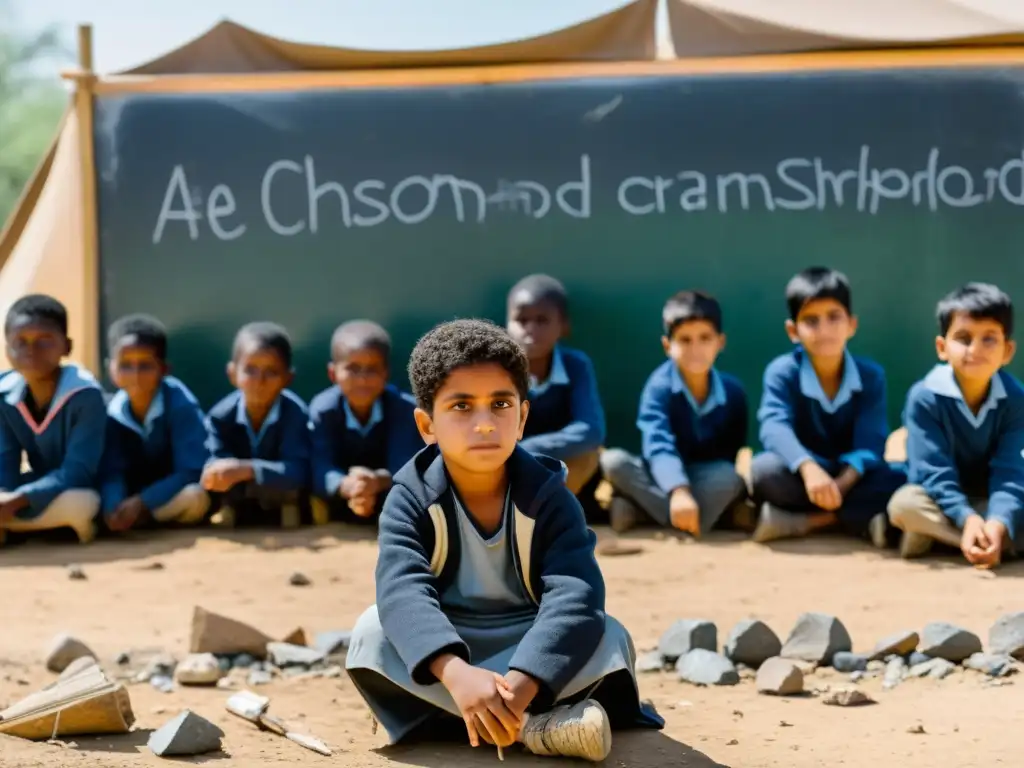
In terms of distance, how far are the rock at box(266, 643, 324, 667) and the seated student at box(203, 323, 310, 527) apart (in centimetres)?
189

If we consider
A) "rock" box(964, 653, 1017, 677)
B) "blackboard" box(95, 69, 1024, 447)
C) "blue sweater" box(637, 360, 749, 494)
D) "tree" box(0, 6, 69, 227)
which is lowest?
"rock" box(964, 653, 1017, 677)

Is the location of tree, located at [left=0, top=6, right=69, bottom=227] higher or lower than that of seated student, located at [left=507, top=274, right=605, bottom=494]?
higher

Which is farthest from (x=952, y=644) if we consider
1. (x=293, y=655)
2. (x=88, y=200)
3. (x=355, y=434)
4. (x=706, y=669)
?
(x=88, y=200)

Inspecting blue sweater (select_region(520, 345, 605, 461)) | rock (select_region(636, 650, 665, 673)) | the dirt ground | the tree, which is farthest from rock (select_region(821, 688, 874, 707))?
the tree

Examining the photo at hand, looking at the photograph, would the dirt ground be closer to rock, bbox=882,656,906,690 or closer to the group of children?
rock, bbox=882,656,906,690

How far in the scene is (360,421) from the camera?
211 inches

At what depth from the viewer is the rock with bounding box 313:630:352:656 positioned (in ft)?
11.5

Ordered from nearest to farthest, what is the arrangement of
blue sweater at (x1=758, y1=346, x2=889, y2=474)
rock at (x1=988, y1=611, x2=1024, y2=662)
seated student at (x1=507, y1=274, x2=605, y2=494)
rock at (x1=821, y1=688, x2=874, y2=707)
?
rock at (x1=821, y1=688, x2=874, y2=707) → rock at (x1=988, y1=611, x2=1024, y2=662) → blue sweater at (x1=758, y1=346, x2=889, y2=474) → seated student at (x1=507, y1=274, x2=605, y2=494)

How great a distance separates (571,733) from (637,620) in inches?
55.8

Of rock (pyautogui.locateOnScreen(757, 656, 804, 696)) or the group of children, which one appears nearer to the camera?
rock (pyautogui.locateOnScreen(757, 656, 804, 696))

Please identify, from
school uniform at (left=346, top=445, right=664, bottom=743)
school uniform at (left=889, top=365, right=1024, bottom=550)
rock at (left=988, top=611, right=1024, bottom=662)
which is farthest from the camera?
school uniform at (left=889, top=365, right=1024, bottom=550)

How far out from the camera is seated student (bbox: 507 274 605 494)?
5.26 meters

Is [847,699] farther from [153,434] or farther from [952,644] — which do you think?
[153,434]

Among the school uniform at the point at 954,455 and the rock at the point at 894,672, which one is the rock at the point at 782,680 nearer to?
the rock at the point at 894,672
